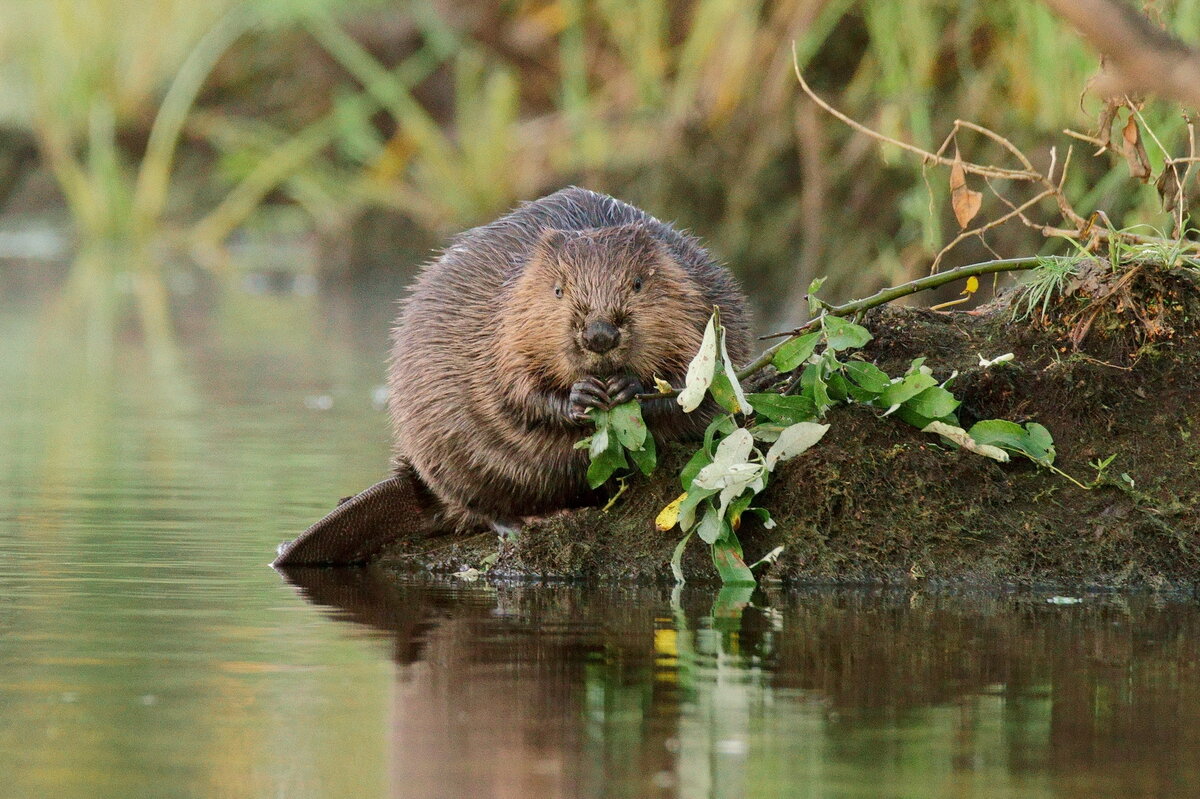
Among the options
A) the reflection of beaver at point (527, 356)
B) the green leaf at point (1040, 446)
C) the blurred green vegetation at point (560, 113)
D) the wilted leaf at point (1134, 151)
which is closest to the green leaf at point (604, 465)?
the reflection of beaver at point (527, 356)

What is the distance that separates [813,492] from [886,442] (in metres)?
0.24

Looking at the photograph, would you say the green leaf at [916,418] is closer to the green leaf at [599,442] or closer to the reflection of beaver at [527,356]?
the reflection of beaver at [527,356]

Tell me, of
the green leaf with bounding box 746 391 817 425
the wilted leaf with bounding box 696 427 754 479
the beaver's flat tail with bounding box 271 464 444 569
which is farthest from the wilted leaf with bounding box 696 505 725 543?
the beaver's flat tail with bounding box 271 464 444 569

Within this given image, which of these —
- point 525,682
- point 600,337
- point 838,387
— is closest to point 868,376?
point 838,387

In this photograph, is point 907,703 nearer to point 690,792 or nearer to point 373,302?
point 690,792

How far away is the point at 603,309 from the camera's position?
484cm

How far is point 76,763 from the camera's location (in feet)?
9.57

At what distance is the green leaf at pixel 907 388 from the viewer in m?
4.71

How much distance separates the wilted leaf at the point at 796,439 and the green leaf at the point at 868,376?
0.16m

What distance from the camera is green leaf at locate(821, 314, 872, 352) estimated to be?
473 cm

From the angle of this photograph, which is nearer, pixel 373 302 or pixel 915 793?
pixel 915 793

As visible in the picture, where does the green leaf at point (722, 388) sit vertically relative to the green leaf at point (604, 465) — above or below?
above

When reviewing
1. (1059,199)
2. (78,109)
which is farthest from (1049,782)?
(78,109)

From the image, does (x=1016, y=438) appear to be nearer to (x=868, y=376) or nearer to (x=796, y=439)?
(x=868, y=376)
